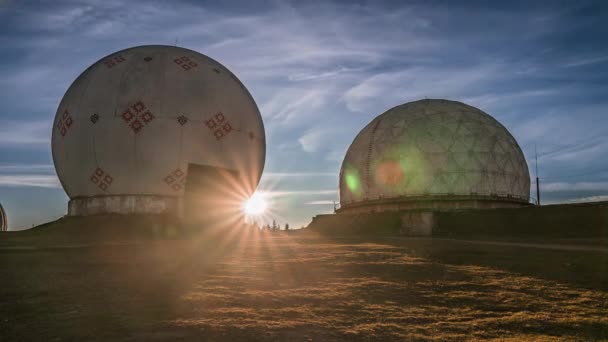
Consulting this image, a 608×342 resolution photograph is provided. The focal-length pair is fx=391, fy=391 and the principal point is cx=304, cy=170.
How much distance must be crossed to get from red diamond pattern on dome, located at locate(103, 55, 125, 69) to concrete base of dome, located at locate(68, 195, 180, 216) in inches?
258

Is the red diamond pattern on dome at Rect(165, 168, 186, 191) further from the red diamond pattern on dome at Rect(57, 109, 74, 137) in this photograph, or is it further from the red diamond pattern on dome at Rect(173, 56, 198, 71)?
the red diamond pattern on dome at Rect(57, 109, 74, 137)

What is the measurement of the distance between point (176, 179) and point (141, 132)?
2640 millimetres

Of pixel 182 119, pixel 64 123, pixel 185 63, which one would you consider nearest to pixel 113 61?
pixel 185 63

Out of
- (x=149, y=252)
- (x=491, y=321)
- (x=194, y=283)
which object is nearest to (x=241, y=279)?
(x=194, y=283)

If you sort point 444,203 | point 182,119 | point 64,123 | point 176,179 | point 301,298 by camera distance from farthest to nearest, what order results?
A: 1. point 444,203
2. point 64,123
3. point 176,179
4. point 182,119
5. point 301,298

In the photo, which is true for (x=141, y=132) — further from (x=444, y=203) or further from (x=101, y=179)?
(x=444, y=203)

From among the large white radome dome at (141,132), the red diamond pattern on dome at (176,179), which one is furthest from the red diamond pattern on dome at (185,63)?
the red diamond pattern on dome at (176,179)

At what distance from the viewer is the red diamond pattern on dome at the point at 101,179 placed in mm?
18281

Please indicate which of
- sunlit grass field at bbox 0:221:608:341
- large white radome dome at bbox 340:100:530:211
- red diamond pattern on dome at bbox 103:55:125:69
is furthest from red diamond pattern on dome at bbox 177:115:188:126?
large white radome dome at bbox 340:100:530:211

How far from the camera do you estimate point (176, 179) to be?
60.1ft

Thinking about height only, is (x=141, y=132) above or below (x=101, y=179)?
above

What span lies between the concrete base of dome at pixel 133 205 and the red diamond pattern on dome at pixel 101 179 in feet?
1.86

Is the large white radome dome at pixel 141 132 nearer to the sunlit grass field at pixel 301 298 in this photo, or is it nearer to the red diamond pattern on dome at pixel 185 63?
the red diamond pattern on dome at pixel 185 63

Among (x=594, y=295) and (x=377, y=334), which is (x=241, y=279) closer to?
(x=377, y=334)
